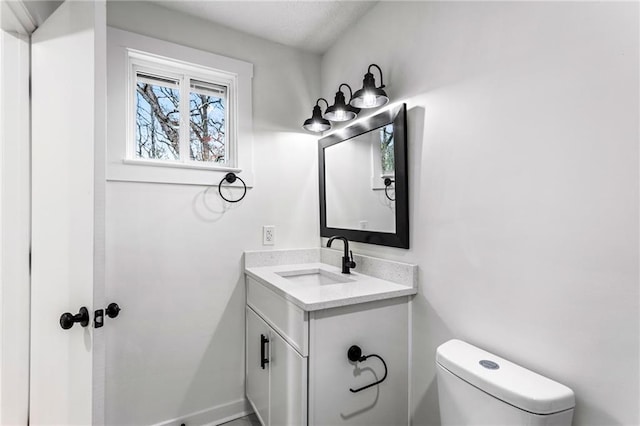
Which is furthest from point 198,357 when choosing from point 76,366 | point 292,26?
point 292,26

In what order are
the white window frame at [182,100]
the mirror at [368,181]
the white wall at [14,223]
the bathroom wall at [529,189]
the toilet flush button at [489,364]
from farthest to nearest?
the white window frame at [182,100] → the mirror at [368,181] → the white wall at [14,223] → the toilet flush button at [489,364] → the bathroom wall at [529,189]

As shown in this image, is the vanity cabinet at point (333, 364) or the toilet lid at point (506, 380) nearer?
the toilet lid at point (506, 380)

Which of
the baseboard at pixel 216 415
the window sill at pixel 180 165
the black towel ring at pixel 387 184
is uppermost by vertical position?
the window sill at pixel 180 165

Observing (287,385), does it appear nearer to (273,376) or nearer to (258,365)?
(273,376)

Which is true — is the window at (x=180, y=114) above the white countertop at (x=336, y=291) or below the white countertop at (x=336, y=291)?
above

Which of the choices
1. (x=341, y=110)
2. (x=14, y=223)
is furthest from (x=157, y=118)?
(x=341, y=110)

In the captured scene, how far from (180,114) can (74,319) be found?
4.18 feet

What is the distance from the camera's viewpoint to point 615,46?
84 centimetres

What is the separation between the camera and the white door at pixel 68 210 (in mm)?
1030

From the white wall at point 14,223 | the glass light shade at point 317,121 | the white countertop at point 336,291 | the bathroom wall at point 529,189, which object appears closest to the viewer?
the bathroom wall at point 529,189

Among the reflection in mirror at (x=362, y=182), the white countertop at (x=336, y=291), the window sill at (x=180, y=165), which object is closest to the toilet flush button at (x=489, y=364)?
the white countertop at (x=336, y=291)

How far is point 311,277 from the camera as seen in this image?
1.94m

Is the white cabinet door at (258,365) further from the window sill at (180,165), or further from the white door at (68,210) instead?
the window sill at (180,165)

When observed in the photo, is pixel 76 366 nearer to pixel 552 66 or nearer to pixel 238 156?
pixel 238 156
